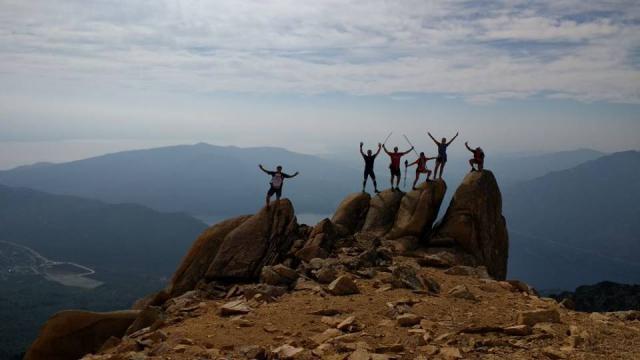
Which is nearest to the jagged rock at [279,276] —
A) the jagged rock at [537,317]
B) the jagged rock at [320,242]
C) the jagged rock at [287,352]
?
the jagged rock at [320,242]

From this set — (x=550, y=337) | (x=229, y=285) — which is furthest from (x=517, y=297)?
(x=229, y=285)

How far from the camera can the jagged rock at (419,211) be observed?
34.1m

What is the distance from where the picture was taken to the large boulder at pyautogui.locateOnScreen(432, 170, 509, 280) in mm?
34812

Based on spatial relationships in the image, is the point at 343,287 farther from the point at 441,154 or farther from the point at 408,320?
the point at 441,154

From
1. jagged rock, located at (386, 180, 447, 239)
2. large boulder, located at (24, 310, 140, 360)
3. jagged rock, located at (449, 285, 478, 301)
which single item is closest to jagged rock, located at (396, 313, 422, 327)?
jagged rock, located at (449, 285, 478, 301)

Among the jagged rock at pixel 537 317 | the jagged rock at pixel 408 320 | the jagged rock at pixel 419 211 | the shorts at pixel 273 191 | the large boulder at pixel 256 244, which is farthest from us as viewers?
the jagged rock at pixel 419 211

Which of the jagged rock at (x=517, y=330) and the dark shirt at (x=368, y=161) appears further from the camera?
the dark shirt at (x=368, y=161)

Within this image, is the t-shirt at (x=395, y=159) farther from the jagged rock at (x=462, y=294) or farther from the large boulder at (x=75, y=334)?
the large boulder at (x=75, y=334)

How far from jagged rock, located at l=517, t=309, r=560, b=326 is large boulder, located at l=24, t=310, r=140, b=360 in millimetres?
16743

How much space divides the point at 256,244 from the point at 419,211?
1274 centimetres

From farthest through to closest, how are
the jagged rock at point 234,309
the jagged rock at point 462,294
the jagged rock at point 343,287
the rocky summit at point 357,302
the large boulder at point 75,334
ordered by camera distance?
the large boulder at point 75,334 < the jagged rock at point 343,287 < the jagged rock at point 462,294 < the jagged rock at point 234,309 < the rocky summit at point 357,302

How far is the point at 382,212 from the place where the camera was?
36.2 metres

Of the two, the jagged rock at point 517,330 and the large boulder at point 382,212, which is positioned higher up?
the large boulder at point 382,212

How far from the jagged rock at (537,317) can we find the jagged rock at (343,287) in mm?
7073
